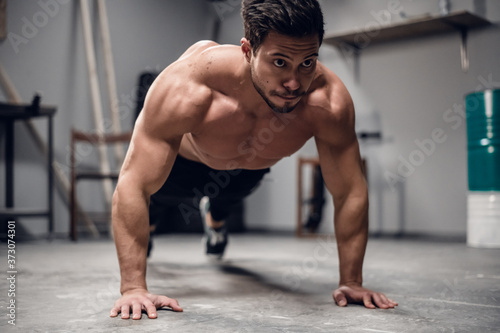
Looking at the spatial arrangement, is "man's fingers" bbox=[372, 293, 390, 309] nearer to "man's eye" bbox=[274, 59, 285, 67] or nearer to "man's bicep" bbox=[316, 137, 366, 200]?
"man's bicep" bbox=[316, 137, 366, 200]

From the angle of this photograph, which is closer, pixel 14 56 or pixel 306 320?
pixel 306 320

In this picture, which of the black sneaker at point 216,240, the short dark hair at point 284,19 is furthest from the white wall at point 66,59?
the short dark hair at point 284,19

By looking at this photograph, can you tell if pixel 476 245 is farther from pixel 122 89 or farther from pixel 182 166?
pixel 122 89

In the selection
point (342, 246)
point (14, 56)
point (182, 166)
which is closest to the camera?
point (342, 246)

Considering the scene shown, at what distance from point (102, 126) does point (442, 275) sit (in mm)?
3320

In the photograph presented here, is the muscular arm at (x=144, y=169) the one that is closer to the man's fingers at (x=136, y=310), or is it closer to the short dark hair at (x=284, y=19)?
the man's fingers at (x=136, y=310)

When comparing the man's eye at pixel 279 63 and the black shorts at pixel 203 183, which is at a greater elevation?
the man's eye at pixel 279 63

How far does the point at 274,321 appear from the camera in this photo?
1.32 meters

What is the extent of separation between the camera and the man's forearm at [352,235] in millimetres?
1586

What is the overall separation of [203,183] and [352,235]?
2.80 ft

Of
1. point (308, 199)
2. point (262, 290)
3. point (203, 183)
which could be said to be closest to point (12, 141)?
point (203, 183)

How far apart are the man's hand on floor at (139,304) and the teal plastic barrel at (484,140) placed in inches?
104

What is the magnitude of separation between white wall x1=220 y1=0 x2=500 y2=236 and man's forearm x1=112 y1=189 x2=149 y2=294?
255 centimetres

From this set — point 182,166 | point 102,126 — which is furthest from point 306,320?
A: point 102,126
